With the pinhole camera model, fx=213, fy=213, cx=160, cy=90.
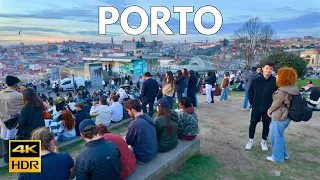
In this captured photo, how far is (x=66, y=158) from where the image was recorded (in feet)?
7.75

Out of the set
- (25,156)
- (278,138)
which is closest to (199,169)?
(278,138)

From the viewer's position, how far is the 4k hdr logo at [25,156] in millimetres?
2207

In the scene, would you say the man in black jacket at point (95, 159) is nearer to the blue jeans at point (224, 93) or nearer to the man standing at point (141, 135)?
the man standing at point (141, 135)

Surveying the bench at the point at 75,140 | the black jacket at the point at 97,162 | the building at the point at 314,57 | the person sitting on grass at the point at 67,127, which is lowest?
the bench at the point at 75,140

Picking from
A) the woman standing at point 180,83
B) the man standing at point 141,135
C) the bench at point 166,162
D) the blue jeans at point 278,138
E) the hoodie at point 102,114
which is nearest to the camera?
the bench at point 166,162

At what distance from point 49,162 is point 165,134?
78.0 inches

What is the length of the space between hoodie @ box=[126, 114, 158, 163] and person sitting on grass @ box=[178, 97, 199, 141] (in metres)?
0.99

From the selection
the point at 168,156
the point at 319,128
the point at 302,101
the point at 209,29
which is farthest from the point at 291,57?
the point at 168,156

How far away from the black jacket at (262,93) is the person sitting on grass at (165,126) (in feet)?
5.84

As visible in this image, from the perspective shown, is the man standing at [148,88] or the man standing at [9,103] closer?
the man standing at [9,103]

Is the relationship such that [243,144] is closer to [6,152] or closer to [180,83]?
[180,83]

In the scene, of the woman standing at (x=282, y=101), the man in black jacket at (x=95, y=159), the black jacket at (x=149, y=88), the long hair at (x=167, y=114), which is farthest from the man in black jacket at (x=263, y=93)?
the man in black jacket at (x=95, y=159)

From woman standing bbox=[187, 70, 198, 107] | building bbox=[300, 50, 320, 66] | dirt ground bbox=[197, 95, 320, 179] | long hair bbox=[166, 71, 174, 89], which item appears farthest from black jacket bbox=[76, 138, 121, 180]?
building bbox=[300, 50, 320, 66]

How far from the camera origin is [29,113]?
12.2ft
